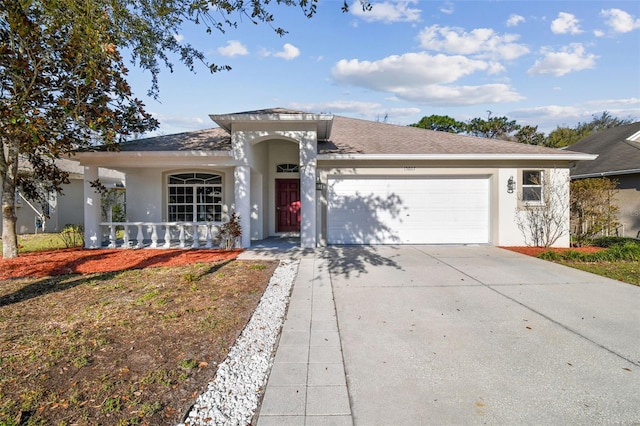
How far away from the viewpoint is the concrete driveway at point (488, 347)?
2758 millimetres

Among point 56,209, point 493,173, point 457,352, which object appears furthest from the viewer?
point 56,209

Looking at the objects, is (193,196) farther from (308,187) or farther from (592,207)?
(592,207)

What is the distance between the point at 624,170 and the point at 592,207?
380cm

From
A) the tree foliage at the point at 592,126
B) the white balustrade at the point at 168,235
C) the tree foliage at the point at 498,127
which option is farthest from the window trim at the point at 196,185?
the tree foliage at the point at 592,126

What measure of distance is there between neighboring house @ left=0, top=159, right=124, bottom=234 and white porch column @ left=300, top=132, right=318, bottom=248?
38.8 feet

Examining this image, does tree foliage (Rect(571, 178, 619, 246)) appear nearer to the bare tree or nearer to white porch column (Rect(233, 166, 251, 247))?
the bare tree

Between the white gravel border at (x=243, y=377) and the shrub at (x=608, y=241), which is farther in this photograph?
the shrub at (x=608, y=241)

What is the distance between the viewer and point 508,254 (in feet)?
32.1

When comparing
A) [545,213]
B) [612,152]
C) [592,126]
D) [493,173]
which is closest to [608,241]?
[545,213]

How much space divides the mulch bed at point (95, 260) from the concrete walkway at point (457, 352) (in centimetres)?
382

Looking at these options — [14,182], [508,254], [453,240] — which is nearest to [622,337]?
[508,254]

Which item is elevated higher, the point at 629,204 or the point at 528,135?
the point at 528,135

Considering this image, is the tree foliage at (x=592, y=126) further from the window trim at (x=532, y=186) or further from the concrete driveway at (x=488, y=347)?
the concrete driveway at (x=488, y=347)

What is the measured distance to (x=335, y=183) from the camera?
1137 cm
